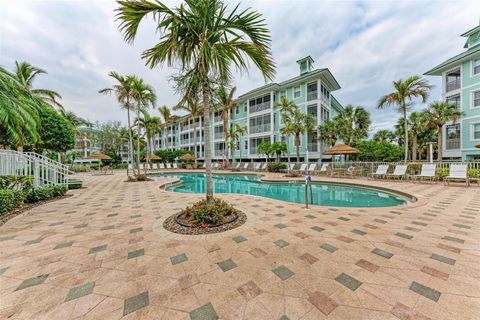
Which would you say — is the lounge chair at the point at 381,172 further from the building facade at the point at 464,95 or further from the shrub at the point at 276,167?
the building facade at the point at 464,95

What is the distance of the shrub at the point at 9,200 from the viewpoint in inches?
187

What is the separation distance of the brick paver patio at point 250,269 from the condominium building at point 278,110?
14.2 meters

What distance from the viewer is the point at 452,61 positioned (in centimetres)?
1499

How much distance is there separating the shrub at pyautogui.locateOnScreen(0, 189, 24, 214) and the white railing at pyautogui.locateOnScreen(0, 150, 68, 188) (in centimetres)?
188

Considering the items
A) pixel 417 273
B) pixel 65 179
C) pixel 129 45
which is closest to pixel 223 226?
pixel 417 273

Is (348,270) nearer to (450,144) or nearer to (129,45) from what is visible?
(129,45)

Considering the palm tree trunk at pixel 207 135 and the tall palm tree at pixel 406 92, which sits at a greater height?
the tall palm tree at pixel 406 92

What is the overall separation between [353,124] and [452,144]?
7988 millimetres

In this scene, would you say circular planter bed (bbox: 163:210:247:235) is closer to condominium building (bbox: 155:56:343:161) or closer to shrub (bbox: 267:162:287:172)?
condominium building (bbox: 155:56:343:161)

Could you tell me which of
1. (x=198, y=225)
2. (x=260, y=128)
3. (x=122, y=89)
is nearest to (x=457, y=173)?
(x=198, y=225)

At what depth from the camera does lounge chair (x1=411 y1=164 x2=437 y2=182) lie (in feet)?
31.7

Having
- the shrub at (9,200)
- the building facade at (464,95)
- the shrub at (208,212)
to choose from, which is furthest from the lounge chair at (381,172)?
the shrub at (9,200)

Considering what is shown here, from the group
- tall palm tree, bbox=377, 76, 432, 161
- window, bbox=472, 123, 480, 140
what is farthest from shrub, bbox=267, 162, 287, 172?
window, bbox=472, 123, 480, 140

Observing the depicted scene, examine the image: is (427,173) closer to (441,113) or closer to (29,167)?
(441,113)
